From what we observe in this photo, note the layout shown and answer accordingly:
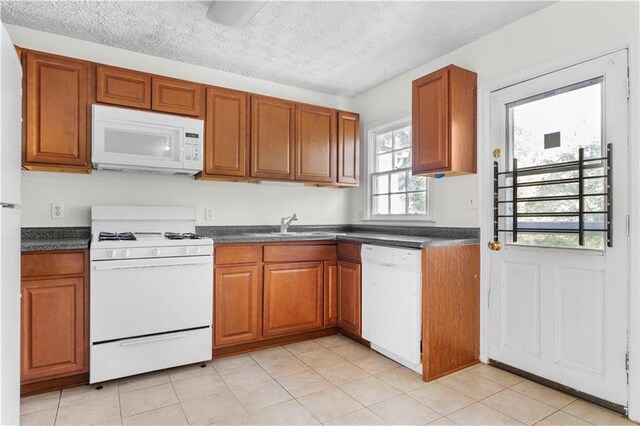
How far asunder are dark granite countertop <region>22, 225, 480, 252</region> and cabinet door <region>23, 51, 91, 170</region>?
0.55 m

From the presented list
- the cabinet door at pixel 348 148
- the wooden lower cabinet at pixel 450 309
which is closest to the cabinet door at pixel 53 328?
the wooden lower cabinet at pixel 450 309

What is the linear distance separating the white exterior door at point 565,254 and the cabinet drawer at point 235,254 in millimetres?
1859

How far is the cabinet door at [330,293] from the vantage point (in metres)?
3.42

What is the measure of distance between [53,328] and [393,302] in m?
2.28

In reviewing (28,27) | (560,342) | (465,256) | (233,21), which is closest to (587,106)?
(465,256)

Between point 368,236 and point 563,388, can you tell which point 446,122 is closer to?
point 368,236

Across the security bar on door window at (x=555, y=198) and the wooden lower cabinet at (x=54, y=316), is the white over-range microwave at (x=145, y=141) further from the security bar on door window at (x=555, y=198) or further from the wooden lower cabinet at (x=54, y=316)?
the security bar on door window at (x=555, y=198)

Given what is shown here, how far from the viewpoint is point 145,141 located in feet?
9.43

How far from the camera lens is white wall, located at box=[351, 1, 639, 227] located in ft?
7.13

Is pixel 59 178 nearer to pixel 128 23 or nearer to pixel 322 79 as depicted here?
pixel 128 23

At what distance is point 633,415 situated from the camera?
2.03 m

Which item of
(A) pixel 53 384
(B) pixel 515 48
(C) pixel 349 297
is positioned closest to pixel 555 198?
(B) pixel 515 48

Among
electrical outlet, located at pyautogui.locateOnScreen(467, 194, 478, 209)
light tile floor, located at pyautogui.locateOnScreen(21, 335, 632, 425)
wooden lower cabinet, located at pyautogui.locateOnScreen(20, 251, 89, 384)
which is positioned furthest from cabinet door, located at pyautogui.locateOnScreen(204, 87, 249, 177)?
electrical outlet, located at pyautogui.locateOnScreen(467, 194, 478, 209)

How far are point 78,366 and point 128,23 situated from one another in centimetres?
239
